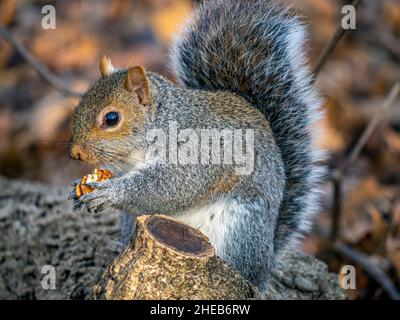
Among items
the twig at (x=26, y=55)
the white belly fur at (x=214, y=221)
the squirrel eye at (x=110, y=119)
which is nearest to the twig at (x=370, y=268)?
the white belly fur at (x=214, y=221)

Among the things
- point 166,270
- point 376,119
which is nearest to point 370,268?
point 376,119

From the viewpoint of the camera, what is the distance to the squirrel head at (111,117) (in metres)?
2.34

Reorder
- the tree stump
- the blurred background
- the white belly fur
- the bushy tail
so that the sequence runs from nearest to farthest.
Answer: the tree stump, the white belly fur, the bushy tail, the blurred background

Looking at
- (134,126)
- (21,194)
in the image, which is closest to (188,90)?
(134,126)

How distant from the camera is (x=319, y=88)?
4.01 meters

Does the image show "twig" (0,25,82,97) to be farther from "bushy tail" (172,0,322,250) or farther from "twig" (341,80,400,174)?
"twig" (341,80,400,174)

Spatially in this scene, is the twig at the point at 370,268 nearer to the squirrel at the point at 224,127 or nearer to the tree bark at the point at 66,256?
the tree bark at the point at 66,256

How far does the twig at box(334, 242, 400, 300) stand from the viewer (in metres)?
3.43

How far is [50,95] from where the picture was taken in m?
5.07

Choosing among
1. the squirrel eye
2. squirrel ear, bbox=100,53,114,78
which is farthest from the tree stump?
squirrel ear, bbox=100,53,114,78

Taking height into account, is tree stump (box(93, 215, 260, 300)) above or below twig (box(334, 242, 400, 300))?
above

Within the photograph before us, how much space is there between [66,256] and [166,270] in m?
1.07

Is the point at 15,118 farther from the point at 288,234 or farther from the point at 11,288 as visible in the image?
the point at 288,234

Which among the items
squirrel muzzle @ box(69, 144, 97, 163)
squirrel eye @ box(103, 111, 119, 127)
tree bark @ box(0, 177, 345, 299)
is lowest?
tree bark @ box(0, 177, 345, 299)
